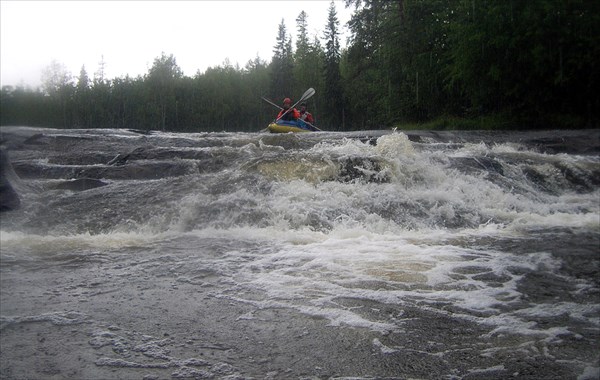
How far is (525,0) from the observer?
1753cm

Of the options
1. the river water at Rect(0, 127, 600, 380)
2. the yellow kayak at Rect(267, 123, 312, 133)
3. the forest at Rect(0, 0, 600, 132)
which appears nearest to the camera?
the river water at Rect(0, 127, 600, 380)

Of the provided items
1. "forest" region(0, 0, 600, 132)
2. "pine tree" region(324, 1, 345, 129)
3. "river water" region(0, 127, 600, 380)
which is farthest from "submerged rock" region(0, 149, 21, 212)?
"pine tree" region(324, 1, 345, 129)

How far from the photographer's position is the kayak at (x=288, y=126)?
1402 centimetres

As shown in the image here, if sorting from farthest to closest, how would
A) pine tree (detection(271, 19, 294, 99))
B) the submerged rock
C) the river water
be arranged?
pine tree (detection(271, 19, 294, 99))
the submerged rock
the river water

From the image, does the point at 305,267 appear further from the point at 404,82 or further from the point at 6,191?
the point at 404,82

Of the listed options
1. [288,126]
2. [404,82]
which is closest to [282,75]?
[404,82]

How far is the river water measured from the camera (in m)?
2.57

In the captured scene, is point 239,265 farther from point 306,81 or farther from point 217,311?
point 306,81

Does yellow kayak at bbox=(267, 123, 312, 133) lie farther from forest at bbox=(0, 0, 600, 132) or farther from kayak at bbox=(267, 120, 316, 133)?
forest at bbox=(0, 0, 600, 132)

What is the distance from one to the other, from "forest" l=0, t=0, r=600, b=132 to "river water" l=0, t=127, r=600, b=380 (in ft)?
31.8

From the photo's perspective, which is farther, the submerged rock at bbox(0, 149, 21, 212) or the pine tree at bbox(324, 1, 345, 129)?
the pine tree at bbox(324, 1, 345, 129)

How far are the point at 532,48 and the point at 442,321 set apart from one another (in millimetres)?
17635

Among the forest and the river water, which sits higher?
the forest

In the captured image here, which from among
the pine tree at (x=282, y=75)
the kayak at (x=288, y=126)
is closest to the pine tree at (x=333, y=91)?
the pine tree at (x=282, y=75)
